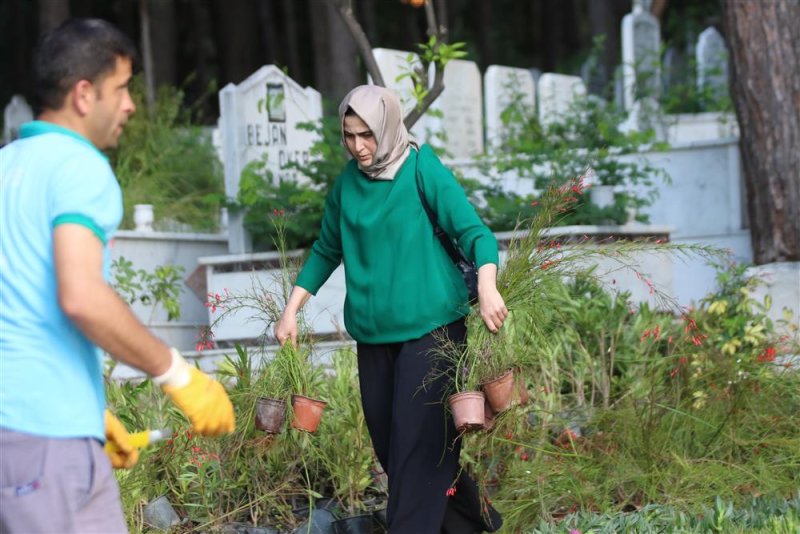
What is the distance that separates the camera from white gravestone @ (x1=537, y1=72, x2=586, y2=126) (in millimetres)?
11100

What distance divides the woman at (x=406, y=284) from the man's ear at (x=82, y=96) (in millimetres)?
1446

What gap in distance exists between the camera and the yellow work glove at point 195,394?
2.58 m

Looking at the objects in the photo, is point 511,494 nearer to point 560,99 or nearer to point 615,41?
point 560,99

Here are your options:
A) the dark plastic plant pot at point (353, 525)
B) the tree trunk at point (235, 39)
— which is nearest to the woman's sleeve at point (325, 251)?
the dark plastic plant pot at point (353, 525)

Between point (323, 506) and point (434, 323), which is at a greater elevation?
point (434, 323)

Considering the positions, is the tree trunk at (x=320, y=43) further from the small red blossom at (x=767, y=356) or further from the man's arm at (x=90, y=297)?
the man's arm at (x=90, y=297)

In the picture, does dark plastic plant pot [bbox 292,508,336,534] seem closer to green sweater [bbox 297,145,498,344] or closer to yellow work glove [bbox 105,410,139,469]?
green sweater [bbox 297,145,498,344]

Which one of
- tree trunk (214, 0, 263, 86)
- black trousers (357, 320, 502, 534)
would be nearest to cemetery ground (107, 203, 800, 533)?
black trousers (357, 320, 502, 534)

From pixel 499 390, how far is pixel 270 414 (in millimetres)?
874

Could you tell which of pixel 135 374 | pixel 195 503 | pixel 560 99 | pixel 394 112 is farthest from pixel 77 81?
pixel 560 99

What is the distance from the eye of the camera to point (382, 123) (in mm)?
3979

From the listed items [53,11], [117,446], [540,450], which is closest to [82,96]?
[117,446]

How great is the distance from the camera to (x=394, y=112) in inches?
159

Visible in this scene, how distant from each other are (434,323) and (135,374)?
13.1 ft
